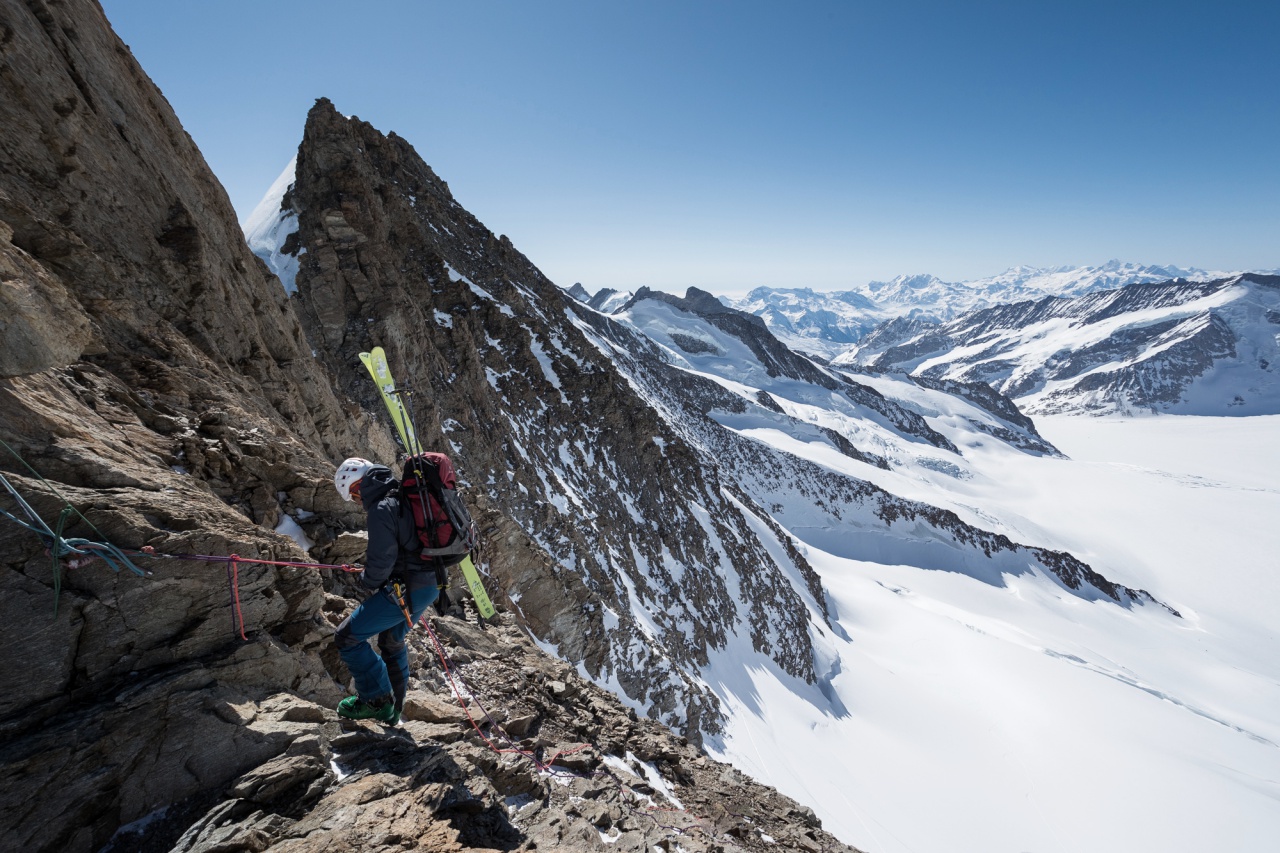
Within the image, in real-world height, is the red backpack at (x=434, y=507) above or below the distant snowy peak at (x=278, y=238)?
below

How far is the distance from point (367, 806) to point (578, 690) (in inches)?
308

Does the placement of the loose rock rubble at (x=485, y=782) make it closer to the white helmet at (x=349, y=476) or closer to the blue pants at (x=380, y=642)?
the blue pants at (x=380, y=642)

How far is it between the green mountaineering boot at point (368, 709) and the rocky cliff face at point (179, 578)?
219 millimetres

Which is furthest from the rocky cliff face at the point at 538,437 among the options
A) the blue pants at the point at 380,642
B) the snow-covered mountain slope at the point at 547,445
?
the blue pants at the point at 380,642

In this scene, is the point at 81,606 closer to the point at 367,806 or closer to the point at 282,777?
the point at 282,777

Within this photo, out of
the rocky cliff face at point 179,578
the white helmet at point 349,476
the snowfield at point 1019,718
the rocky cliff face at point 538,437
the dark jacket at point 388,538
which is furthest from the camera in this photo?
the snowfield at point 1019,718

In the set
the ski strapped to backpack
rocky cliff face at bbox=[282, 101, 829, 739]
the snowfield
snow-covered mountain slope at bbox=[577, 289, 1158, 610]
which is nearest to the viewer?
the ski strapped to backpack

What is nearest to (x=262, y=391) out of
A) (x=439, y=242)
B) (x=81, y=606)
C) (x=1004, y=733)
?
(x=81, y=606)

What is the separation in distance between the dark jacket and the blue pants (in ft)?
0.77

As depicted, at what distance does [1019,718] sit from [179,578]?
5343cm

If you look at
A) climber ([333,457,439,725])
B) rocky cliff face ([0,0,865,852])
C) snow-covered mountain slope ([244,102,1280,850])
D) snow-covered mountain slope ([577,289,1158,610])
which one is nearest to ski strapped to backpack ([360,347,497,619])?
climber ([333,457,439,725])

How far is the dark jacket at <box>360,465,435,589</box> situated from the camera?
18.2ft

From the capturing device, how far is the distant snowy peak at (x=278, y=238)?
22.6 m

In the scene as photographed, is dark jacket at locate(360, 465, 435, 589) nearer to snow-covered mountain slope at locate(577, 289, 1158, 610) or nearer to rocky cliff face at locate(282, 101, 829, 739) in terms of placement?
rocky cliff face at locate(282, 101, 829, 739)
